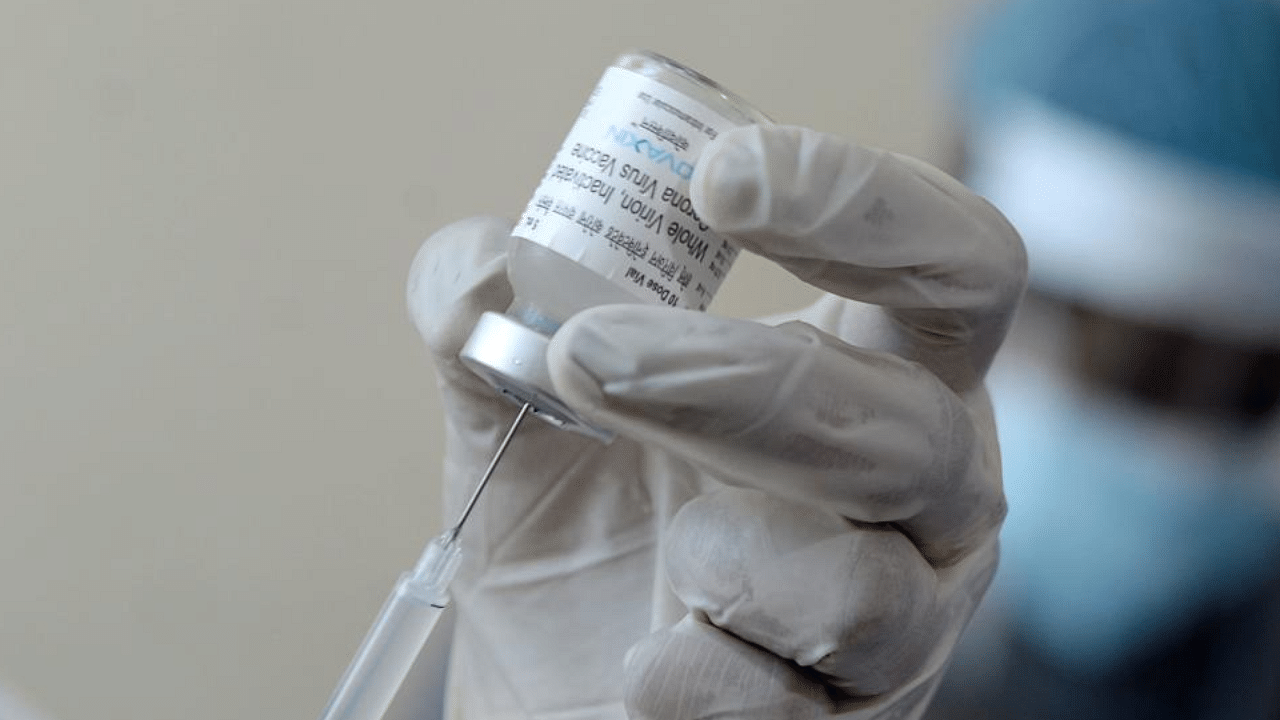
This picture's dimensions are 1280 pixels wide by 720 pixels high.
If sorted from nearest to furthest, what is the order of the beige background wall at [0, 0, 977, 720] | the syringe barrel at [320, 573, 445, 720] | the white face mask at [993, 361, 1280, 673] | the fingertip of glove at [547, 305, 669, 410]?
1. the fingertip of glove at [547, 305, 669, 410]
2. the syringe barrel at [320, 573, 445, 720]
3. the beige background wall at [0, 0, 977, 720]
4. the white face mask at [993, 361, 1280, 673]

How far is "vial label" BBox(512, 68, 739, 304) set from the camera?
0.61 meters

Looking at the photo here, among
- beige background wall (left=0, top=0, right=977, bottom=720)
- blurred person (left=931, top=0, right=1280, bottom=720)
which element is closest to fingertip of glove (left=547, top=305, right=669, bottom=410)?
beige background wall (left=0, top=0, right=977, bottom=720)

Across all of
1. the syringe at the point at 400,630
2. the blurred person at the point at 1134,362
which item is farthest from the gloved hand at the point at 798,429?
the blurred person at the point at 1134,362

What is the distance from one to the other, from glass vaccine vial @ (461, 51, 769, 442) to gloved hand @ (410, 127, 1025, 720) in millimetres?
23

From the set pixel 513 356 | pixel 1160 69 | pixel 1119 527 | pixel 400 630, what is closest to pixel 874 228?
pixel 513 356

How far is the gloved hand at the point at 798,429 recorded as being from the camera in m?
0.61

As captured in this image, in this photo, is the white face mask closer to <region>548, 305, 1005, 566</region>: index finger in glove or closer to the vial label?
<region>548, 305, 1005, 566</region>: index finger in glove

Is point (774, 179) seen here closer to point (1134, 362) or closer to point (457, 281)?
point (457, 281)

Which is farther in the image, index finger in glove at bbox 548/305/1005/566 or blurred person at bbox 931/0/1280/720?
blurred person at bbox 931/0/1280/720

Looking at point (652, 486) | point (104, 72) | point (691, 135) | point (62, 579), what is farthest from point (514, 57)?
point (62, 579)

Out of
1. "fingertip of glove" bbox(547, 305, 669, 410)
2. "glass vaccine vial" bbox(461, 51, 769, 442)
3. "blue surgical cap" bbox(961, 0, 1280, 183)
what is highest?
"blue surgical cap" bbox(961, 0, 1280, 183)

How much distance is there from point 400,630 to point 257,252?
595 millimetres

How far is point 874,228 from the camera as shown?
0.66 m

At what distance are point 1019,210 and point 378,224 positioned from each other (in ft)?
2.06
